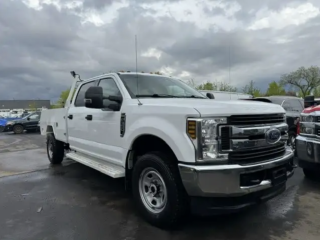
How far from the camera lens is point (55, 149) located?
273 inches

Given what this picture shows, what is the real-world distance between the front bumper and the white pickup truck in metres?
1.30

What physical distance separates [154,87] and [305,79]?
156ft

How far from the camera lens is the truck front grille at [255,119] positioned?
2.91 meters

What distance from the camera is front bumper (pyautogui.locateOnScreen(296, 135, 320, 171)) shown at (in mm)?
4523

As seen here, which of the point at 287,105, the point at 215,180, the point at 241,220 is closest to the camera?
the point at 215,180

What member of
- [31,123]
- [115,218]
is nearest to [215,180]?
[115,218]

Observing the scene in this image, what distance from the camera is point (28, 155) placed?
9.27 meters

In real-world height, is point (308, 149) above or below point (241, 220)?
above

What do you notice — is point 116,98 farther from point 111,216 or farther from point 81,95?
point 81,95

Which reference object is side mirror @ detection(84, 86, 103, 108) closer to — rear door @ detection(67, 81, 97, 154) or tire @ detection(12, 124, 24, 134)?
rear door @ detection(67, 81, 97, 154)

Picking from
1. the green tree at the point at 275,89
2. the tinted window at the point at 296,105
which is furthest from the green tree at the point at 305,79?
the tinted window at the point at 296,105

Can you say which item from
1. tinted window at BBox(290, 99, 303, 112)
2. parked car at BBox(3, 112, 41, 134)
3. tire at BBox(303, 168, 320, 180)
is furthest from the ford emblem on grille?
parked car at BBox(3, 112, 41, 134)

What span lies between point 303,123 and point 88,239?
4090mm

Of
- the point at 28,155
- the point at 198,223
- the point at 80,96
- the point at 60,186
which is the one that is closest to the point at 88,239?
the point at 198,223
